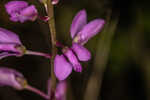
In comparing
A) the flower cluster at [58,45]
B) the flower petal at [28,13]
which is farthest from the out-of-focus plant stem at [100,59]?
the flower petal at [28,13]

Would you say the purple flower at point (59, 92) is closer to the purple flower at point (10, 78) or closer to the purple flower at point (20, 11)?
the purple flower at point (10, 78)

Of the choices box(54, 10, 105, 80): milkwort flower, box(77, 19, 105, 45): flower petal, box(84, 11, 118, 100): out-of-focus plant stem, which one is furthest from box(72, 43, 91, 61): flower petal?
box(84, 11, 118, 100): out-of-focus plant stem

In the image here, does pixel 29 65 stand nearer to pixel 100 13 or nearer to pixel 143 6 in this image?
pixel 100 13

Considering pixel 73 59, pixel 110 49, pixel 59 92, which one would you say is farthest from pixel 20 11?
pixel 110 49

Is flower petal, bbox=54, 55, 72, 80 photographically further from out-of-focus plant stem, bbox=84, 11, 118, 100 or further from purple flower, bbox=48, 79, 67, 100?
out-of-focus plant stem, bbox=84, 11, 118, 100

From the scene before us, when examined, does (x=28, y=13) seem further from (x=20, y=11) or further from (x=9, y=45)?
(x=9, y=45)
